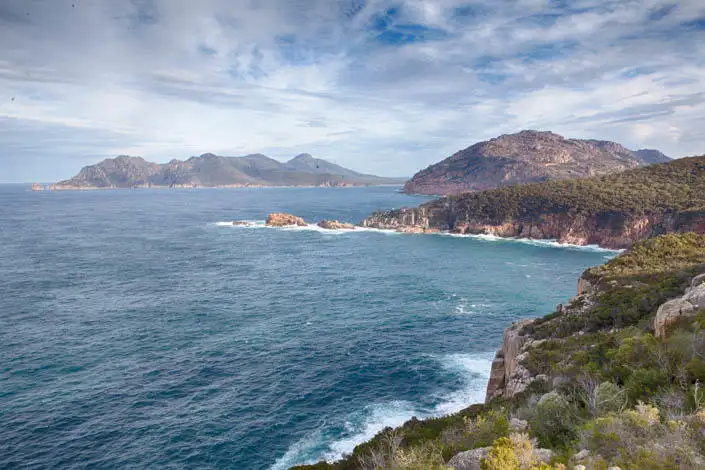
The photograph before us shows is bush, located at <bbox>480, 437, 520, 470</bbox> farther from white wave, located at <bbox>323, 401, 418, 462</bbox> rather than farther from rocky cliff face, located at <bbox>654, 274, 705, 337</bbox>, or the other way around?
white wave, located at <bbox>323, 401, 418, 462</bbox>

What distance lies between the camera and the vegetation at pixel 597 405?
1252 centimetres

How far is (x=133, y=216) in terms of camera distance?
180m

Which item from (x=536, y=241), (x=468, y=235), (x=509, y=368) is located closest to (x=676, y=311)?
(x=509, y=368)

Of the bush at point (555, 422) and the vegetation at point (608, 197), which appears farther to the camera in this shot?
the vegetation at point (608, 197)

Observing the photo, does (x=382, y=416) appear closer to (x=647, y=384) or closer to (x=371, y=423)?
(x=371, y=423)

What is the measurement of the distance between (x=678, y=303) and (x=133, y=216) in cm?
19161

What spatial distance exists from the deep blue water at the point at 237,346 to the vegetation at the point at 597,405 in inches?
394

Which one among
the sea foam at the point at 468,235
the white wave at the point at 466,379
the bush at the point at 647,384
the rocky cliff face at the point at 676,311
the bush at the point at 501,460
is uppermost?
the rocky cliff face at the point at 676,311

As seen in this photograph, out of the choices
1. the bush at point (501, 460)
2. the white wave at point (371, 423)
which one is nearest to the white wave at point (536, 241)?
the white wave at point (371, 423)

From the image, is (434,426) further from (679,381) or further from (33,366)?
(33,366)

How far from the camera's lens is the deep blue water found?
109 feet

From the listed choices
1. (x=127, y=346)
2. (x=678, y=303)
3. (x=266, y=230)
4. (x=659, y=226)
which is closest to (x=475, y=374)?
(x=678, y=303)

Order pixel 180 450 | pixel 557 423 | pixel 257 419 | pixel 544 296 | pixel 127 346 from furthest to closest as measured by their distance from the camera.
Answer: pixel 544 296 < pixel 127 346 < pixel 257 419 < pixel 180 450 < pixel 557 423

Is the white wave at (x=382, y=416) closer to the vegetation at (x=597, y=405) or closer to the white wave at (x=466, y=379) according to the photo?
the white wave at (x=466, y=379)
